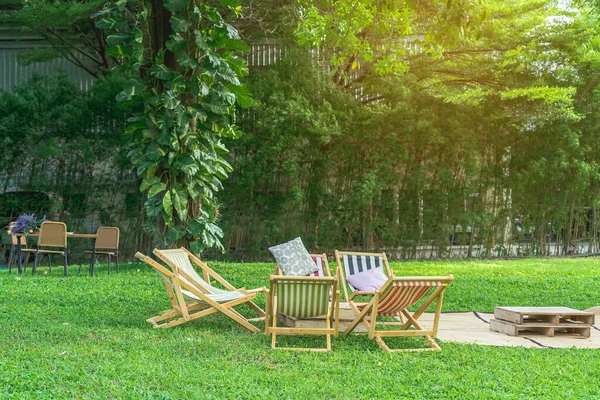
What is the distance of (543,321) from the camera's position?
19.1ft

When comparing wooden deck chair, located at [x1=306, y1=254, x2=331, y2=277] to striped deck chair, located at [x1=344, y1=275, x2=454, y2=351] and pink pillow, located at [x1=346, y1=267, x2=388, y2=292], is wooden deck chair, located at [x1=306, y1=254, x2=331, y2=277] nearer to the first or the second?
pink pillow, located at [x1=346, y1=267, x2=388, y2=292]

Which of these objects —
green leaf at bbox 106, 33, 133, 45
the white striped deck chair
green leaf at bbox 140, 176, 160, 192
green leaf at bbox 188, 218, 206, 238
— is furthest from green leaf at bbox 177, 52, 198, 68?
the white striped deck chair

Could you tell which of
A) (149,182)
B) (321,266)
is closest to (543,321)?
(321,266)

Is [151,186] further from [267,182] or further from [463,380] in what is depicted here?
[463,380]

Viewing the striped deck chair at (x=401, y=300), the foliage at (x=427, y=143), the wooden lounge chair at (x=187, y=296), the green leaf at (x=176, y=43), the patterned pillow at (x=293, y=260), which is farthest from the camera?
the foliage at (x=427, y=143)

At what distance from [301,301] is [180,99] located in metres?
4.07

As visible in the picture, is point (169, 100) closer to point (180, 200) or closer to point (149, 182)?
point (149, 182)

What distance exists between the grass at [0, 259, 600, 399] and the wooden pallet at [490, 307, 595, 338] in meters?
0.66

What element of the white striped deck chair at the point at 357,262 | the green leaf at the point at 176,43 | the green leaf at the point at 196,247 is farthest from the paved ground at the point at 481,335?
the green leaf at the point at 176,43

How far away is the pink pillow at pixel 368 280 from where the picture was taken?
6172mm

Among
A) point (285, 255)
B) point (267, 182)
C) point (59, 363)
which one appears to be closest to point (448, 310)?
point (285, 255)

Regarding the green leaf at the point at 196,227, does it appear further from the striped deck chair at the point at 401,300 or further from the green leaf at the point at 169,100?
the striped deck chair at the point at 401,300

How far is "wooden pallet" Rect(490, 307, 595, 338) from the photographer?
5.63 m

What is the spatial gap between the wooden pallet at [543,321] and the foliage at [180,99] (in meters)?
4.06
